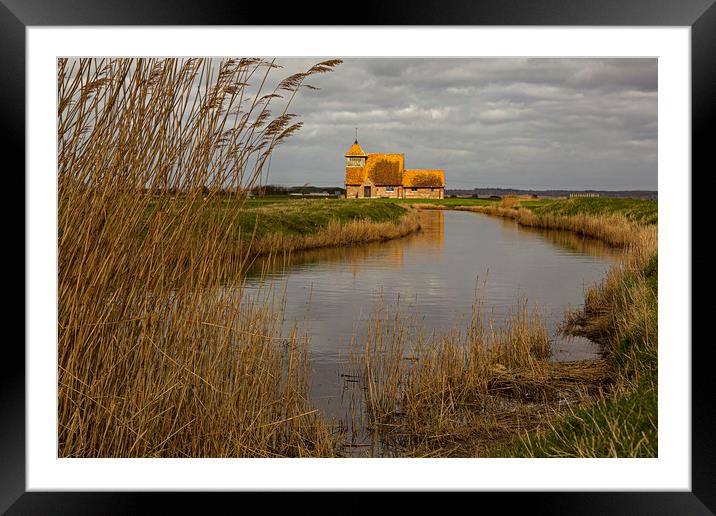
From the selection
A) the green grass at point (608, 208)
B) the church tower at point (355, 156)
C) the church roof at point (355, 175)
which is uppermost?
the church tower at point (355, 156)

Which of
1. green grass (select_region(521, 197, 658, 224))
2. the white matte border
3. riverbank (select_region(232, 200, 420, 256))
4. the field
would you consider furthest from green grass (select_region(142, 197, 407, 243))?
the white matte border

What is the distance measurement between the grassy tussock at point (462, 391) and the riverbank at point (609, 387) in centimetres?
2

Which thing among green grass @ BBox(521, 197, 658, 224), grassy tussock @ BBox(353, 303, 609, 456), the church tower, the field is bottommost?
grassy tussock @ BBox(353, 303, 609, 456)

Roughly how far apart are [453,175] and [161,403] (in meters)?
10.3

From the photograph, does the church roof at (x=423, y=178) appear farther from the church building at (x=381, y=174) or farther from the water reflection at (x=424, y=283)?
the water reflection at (x=424, y=283)

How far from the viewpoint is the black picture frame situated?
208 centimetres

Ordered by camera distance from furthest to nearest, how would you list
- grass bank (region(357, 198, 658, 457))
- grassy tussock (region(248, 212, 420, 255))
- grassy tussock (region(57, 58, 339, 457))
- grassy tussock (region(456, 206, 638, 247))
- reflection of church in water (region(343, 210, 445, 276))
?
reflection of church in water (region(343, 210, 445, 276)), grassy tussock (region(456, 206, 638, 247)), grassy tussock (region(248, 212, 420, 255)), grass bank (region(357, 198, 658, 457)), grassy tussock (region(57, 58, 339, 457))

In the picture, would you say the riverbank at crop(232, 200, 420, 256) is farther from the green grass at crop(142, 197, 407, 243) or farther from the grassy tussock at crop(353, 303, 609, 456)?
the grassy tussock at crop(353, 303, 609, 456)

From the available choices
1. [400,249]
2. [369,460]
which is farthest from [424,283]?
[369,460]

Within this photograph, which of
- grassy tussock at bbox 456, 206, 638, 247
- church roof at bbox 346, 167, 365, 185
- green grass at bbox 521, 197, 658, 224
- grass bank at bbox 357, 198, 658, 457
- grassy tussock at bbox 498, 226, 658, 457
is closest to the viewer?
grassy tussock at bbox 498, 226, 658, 457

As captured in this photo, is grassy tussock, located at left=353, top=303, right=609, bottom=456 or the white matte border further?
grassy tussock, located at left=353, top=303, right=609, bottom=456

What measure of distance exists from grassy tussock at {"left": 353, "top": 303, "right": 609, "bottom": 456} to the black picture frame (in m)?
1.51

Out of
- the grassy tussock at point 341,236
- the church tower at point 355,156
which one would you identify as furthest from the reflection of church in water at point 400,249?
the church tower at point 355,156
